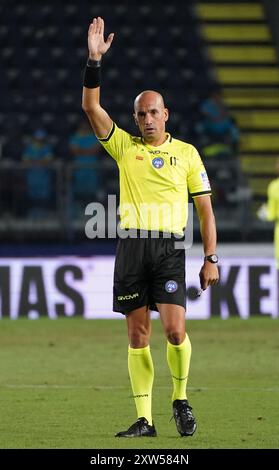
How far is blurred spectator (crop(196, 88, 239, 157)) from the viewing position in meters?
23.6

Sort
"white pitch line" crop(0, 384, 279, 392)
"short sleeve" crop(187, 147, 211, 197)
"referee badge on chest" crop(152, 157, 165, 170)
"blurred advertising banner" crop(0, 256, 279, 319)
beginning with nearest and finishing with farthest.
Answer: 1. "referee badge on chest" crop(152, 157, 165, 170)
2. "short sleeve" crop(187, 147, 211, 197)
3. "white pitch line" crop(0, 384, 279, 392)
4. "blurred advertising banner" crop(0, 256, 279, 319)

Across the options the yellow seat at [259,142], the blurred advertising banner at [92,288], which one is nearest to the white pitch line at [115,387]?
the blurred advertising banner at [92,288]

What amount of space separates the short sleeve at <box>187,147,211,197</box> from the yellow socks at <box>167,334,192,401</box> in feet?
3.08

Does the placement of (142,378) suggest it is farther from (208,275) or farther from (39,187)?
(39,187)

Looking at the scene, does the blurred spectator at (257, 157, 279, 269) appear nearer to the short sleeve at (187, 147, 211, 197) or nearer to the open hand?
the short sleeve at (187, 147, 211, 197)

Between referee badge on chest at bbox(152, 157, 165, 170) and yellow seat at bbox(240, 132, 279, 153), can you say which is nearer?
referee badge on chest at bbox(152, 157, 165, 170)

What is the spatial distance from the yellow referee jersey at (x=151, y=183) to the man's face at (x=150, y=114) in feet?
0.35

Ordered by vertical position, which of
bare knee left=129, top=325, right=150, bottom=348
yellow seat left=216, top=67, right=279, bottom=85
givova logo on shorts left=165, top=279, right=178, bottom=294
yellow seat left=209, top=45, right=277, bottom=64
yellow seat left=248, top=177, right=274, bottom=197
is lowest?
bare knee left=129, top=325, right=150, bottom=348

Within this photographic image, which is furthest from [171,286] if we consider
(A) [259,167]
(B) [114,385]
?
(A) [259,167]

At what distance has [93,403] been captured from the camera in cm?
1000

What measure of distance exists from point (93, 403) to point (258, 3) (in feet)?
69.9

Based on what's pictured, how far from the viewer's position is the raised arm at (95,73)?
7918 mm

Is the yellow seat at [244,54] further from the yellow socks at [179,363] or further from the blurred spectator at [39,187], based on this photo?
the yellow socks at [179,363]

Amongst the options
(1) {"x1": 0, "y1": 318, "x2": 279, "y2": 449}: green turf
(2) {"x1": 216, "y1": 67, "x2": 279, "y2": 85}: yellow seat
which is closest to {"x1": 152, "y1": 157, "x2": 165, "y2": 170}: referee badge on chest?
(1) {"x1": 0, "y1": 318, "x2": 279, "y2": 449}: green turf
